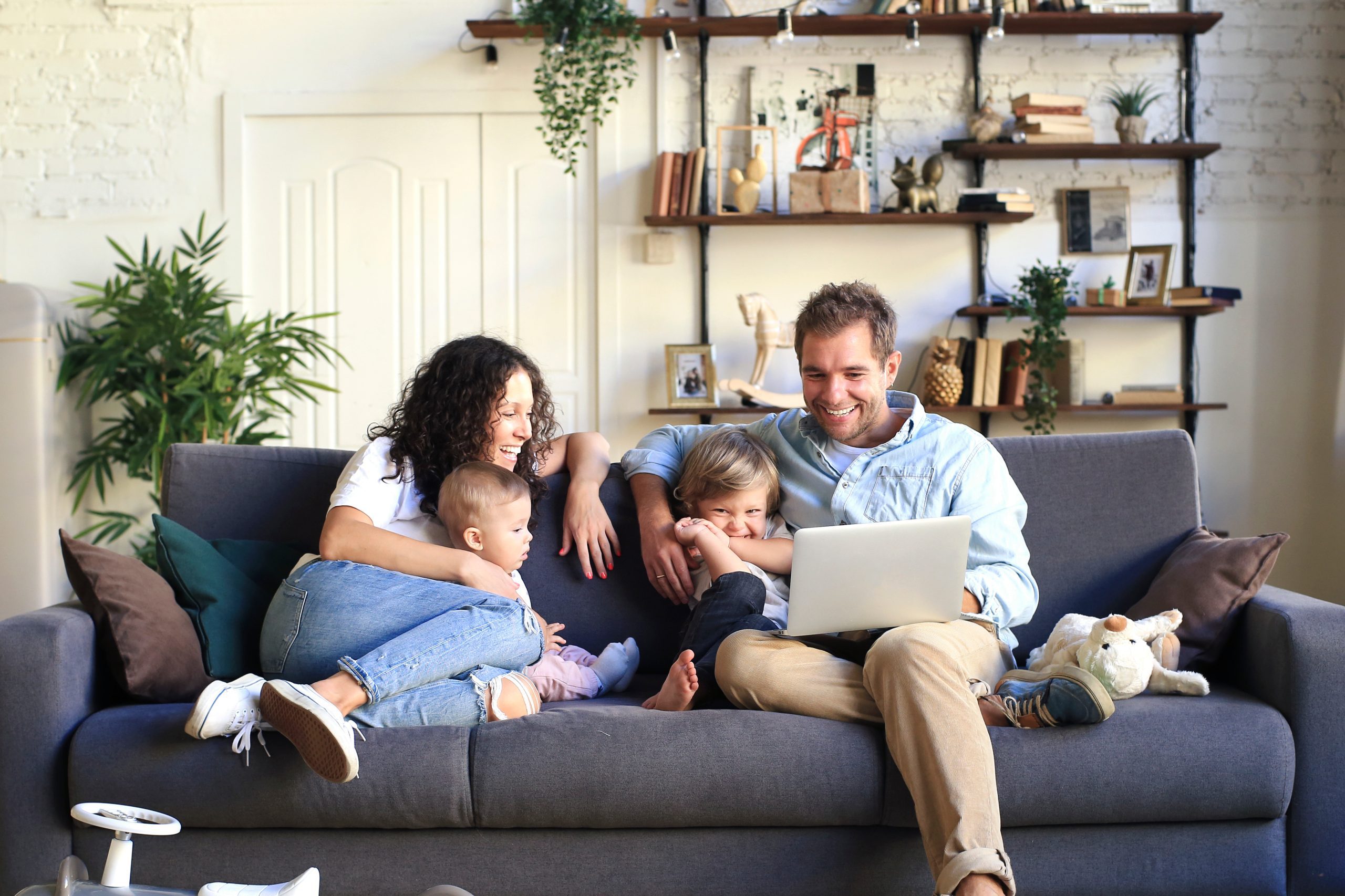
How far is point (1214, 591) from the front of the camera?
75.7 inches

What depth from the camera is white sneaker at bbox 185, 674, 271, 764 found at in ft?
5.29

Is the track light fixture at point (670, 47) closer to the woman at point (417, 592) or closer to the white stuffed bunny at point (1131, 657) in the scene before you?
the woman at point (417, 592)

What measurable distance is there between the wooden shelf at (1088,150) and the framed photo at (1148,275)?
0.36m

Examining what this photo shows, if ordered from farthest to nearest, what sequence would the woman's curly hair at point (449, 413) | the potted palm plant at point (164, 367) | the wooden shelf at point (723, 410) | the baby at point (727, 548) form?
the wooden shelf at point (723, 410), the potted palm plant at point (164, 367), the woman's curly hair at point (449, 413), the baby at point (727, 548)

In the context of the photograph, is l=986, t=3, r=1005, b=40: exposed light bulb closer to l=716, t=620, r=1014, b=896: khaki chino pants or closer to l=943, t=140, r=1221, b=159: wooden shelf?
l=943, t=140, r=1221, b=159: wooden shelf

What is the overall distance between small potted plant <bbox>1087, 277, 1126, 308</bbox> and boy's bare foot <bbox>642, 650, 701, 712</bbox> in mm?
2942

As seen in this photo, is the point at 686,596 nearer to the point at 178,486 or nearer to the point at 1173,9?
the point at 178,486

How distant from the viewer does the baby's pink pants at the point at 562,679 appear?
6.42 feet

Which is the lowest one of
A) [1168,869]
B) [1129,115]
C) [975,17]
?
[1168,869]

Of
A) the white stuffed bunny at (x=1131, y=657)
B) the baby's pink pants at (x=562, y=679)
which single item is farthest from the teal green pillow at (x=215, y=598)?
the white stuffed bunny at (x=1131, y=657)

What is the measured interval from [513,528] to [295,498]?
0.55 metres

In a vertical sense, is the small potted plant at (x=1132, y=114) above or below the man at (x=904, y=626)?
above

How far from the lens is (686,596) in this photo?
211 cm

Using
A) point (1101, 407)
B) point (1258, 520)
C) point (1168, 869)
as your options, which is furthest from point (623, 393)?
point (1168, 869)
